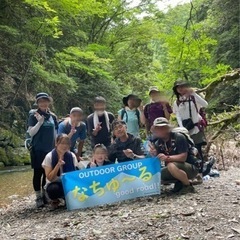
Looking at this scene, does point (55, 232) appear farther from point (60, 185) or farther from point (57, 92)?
point (57, 92)

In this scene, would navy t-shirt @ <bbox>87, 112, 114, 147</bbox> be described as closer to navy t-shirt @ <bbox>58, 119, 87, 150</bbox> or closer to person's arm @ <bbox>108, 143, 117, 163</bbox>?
navy t-shirt @ <bbox>58, 119, 87, 150</bbox>

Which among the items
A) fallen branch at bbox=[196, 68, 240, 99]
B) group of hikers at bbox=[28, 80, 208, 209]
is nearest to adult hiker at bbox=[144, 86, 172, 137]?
group of hikers at bbox=[28, 80, 208, 209]

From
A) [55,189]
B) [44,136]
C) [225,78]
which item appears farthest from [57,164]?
[225,78]

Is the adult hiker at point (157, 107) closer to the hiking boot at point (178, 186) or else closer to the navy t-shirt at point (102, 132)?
the navy t-shirt at point (102, 132)

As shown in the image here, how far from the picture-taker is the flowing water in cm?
880

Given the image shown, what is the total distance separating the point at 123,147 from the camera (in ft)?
19.3

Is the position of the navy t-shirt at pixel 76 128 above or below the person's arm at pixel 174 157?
above

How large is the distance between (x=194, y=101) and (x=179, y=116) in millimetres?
359

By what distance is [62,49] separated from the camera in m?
19.7

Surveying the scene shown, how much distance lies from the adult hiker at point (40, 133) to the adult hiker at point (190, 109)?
2.03 m

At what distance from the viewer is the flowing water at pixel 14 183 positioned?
8800 millimetres

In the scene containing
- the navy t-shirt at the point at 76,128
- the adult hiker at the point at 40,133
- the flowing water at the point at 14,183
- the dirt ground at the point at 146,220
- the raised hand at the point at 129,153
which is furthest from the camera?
the flowing water at the point at 14,183

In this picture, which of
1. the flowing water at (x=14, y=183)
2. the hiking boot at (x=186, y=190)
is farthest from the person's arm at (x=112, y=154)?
the flowing water at (x=14, y=183)

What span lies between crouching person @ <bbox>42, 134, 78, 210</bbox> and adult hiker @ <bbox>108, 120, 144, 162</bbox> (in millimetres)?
765
